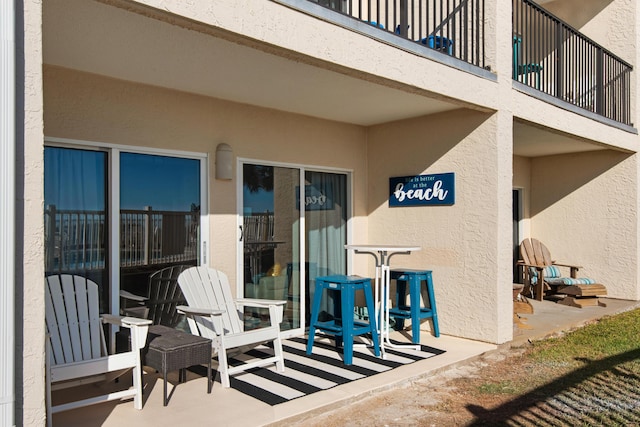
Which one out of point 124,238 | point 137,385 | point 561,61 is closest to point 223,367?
point 137,385

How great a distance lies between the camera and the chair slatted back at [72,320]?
11.9 feet

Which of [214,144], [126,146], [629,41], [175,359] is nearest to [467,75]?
[214,144]

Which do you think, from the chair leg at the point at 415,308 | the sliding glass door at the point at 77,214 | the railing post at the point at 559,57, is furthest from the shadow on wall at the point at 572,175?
the sliding glass door at the point at 77,214

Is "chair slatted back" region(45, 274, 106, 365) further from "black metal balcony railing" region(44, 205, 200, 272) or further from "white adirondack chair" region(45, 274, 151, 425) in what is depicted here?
"black metal balcony railing" region(44, 205, 200, 272)

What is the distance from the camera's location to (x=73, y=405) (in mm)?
3309

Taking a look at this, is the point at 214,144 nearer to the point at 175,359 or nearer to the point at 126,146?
the point at 126,146

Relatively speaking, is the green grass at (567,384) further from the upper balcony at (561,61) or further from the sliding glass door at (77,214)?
the sliding glass door at (77,214)

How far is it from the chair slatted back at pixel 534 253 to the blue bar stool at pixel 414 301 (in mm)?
3512

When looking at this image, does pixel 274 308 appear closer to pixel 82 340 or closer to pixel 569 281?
pixel 82 340

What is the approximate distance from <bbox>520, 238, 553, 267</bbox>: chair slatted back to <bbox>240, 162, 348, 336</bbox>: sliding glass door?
144 inches

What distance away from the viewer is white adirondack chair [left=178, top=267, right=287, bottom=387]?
406 cm

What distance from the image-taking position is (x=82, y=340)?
3.74 m

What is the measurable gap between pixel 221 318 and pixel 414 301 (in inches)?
84.3

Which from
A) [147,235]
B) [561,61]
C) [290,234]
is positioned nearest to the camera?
[147,235]
